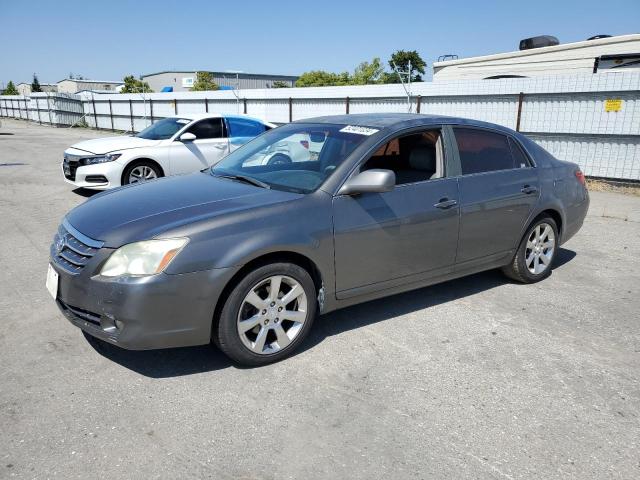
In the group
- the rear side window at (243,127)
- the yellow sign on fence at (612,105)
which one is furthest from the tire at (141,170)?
the yellow sign on fence at (612,105)

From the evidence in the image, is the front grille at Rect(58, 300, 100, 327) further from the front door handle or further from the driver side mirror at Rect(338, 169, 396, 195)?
the front door handle

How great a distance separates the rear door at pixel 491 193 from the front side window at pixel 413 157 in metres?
0.24

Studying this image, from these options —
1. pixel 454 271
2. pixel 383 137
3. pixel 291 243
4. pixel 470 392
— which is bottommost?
pixel 470 392

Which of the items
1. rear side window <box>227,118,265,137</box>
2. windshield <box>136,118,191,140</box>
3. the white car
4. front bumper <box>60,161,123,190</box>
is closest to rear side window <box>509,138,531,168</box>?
the white car

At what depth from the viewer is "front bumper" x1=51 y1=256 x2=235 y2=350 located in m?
2.93

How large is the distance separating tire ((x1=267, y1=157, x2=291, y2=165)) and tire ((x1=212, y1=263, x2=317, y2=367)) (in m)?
1.18

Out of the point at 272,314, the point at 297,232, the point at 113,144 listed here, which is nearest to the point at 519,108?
the point at 113,144

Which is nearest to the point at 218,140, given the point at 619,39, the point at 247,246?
the point at 247,246

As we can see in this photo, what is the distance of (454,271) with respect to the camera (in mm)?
4352

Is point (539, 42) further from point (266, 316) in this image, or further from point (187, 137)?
point (266, 316)

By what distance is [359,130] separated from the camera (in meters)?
4.05

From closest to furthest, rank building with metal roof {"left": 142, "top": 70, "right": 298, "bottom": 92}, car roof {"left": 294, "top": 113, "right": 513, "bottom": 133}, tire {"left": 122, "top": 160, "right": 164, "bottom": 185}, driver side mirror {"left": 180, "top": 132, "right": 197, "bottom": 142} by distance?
car roof {"left": 294, "top": 113, "right": 513, "bottom": 133} → tire {"left": 122, "top": 160, "right": 164, "bottom": 185} → driver side mirror {"left": 180, "top": 132, "right": 197, "bottom": 142} → building with metal roof {"left": 142, "top": 70, "right": 298, "bottom": 92}

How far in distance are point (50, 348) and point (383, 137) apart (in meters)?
2.80

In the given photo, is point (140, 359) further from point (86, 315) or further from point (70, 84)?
point (70, 84)
